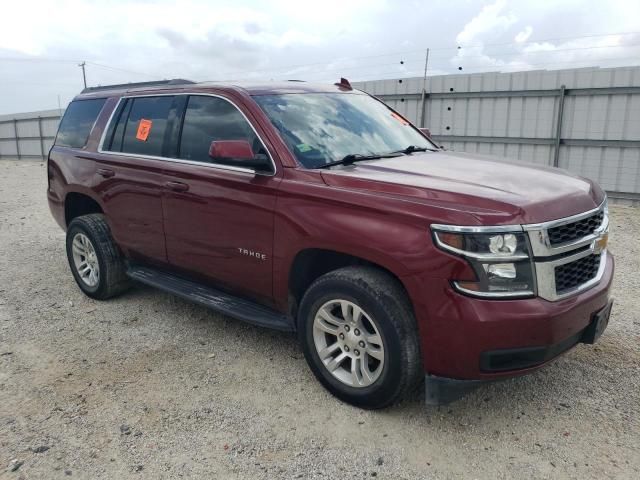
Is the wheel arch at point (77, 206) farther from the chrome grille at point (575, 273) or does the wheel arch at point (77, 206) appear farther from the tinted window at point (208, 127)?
the chrome grille at point (575, 273)

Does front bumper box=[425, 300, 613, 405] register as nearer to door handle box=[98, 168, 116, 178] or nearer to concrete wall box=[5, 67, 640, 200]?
door handle box=[98, 168, 116, 178]

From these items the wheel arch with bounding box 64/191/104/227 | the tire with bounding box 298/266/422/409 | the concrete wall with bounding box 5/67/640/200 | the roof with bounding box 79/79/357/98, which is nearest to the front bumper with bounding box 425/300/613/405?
the tire with bounding box 298/266/422/409

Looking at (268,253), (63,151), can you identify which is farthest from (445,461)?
(63,151)

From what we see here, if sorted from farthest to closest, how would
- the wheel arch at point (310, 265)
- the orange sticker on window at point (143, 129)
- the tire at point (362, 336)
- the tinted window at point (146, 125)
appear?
the orange sticker on window at point (143, 129), the tinted window at point (146, 125), the wheel arch at point (310, 265), the tire at point (362, 336)

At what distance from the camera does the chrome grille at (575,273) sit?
8.92 ft

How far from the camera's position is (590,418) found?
309 cm

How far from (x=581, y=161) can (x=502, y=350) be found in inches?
386

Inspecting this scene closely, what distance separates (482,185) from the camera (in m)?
2.91

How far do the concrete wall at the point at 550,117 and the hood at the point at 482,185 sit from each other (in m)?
8.33

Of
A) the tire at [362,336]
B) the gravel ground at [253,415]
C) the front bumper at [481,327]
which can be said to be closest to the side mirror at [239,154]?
the tire at [362,336]

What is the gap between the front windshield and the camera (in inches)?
138

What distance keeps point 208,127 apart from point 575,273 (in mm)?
2636

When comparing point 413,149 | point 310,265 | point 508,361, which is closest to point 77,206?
point 310,265

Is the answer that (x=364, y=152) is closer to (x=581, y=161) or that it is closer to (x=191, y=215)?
(x=191, y=215)
